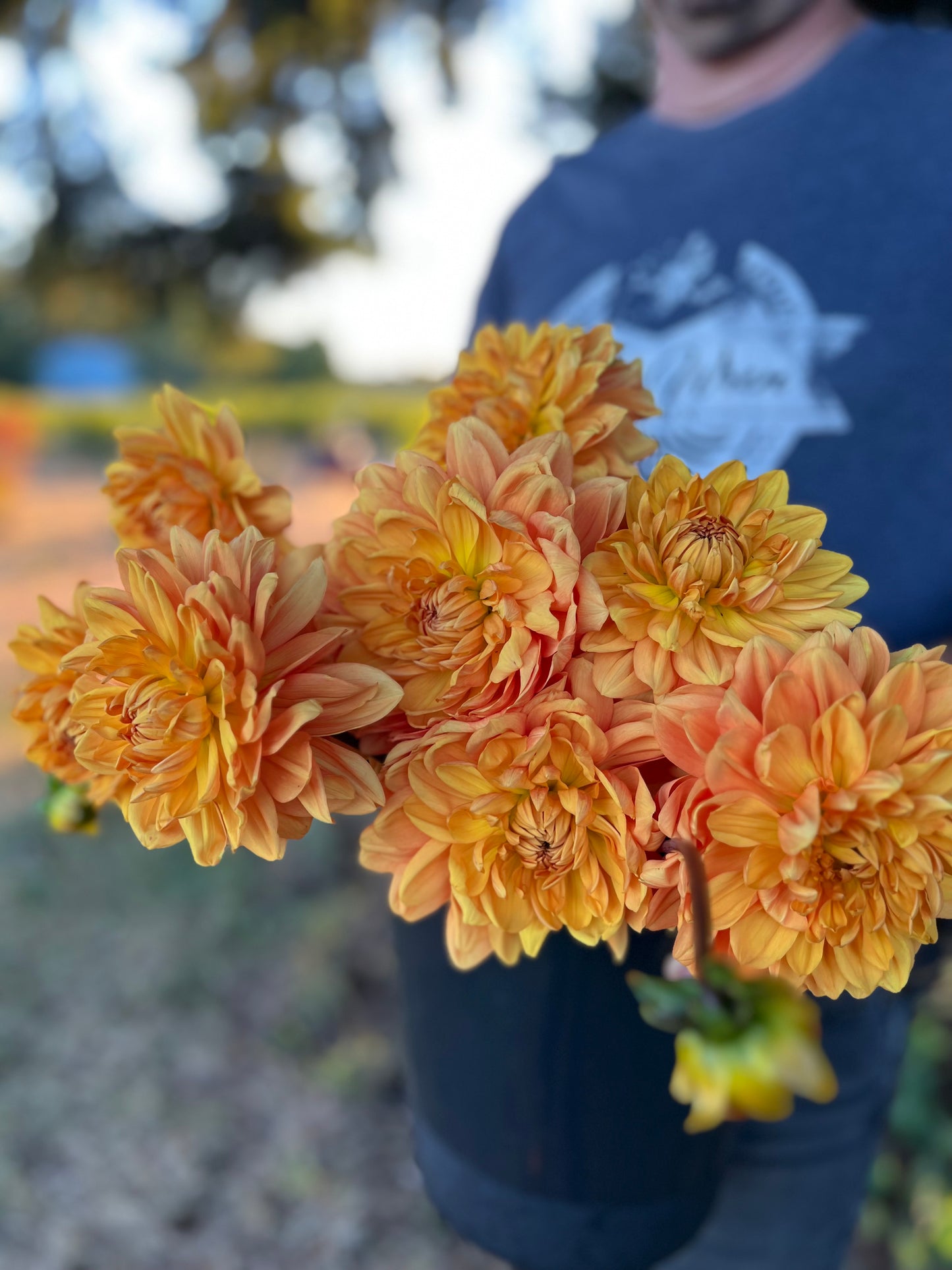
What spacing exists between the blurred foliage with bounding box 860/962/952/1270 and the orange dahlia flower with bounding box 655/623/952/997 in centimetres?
160

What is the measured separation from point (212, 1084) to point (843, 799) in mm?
2205

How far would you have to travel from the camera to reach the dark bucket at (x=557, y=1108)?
67cm

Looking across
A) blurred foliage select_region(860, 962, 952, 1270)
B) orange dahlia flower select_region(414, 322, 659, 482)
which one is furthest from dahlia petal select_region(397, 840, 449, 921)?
blurred foliage select_region(860, 962, 952, 1270)

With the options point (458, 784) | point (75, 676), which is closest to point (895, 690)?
point (458, 784)

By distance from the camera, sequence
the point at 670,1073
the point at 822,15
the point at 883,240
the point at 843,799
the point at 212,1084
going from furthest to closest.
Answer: the point at 212,1084, the point at 822,15, the point at 883,240, the point at 670,1073, the point at 843,799

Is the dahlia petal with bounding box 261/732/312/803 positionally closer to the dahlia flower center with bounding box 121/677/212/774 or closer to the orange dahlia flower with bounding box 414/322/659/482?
the dahlia flower center with bounding box 121/677/212/774

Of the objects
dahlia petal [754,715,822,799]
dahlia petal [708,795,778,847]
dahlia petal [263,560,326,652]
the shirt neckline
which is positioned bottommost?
dahlia petal [708,795,778,847]

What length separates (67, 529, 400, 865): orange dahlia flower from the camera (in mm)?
495

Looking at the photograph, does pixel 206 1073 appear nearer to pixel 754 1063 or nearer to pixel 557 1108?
pixel 557 1108

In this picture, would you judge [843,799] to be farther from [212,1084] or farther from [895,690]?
[212,1084]

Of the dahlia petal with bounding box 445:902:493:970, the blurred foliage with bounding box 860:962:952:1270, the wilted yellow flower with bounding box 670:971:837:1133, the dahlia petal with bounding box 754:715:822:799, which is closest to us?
the wilted yellow flower with bounding box 670:971:837:1133

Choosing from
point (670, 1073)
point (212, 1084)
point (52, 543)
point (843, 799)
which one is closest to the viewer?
point (843, 799)

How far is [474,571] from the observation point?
1.83 ft

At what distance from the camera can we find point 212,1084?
2.25 meters
